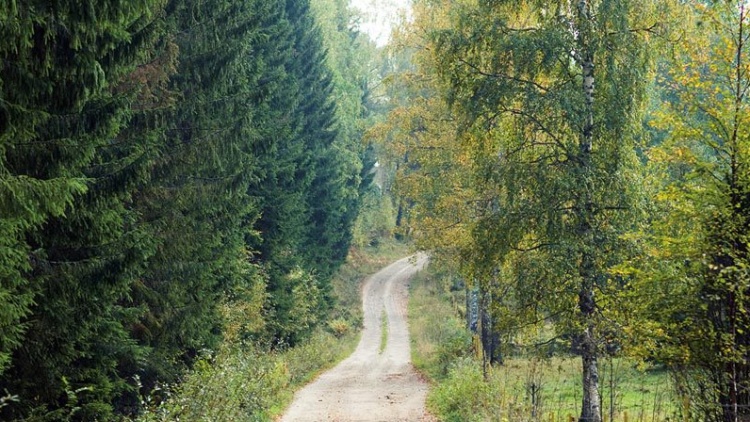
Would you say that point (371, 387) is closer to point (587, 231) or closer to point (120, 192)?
point (587, 231)

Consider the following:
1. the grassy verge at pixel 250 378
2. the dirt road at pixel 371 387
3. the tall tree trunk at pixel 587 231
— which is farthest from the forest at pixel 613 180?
the grassy verge at pixel 250 378

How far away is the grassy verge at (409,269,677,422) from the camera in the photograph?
37.5 ft

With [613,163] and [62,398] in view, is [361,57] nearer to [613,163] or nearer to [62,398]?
[613,163]

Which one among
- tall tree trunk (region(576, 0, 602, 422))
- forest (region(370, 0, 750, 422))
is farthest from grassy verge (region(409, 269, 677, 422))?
forest (region(370, 0, 750, 422))

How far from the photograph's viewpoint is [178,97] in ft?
41.1

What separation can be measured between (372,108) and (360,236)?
15.2 metres

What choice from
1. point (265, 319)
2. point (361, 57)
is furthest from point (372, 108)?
point (265, 319)

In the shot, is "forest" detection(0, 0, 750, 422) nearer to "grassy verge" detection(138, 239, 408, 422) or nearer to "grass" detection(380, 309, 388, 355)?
"grassy verge" detection(138, 239, 408, 422)

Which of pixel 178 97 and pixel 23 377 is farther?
pixel 178 97

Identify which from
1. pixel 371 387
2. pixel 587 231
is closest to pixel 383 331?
pixel 371 387

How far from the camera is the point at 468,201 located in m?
20.7

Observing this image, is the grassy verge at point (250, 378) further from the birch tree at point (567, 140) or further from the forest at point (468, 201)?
the birch tree at point (567, 140)

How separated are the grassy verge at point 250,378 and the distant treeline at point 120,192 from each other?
0.55 meters

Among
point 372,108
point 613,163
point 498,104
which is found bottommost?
point 613,163
